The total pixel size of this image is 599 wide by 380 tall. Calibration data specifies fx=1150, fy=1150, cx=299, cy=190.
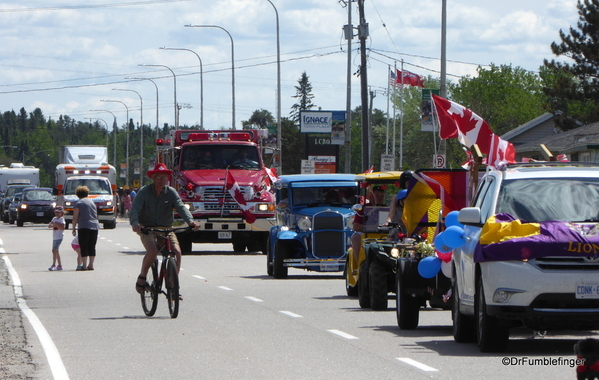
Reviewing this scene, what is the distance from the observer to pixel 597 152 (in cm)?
4197

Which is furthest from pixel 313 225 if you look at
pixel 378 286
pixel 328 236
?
pixel 378 286

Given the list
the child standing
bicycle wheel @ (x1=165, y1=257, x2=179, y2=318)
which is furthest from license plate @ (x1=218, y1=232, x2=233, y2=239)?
bicycle wheel @ (x1=165, y1=257, x2=179, y2=318)

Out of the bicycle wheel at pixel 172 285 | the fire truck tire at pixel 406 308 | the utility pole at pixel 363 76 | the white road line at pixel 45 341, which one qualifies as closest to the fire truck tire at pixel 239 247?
the utility pole at pixel 363 76

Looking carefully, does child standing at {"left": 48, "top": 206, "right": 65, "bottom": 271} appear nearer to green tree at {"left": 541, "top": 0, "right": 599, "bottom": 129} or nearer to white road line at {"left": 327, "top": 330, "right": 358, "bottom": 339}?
white road line at {"left": 327, "top": 330, "right": 358, "bottom": 339}

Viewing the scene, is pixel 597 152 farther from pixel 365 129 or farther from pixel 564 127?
pixel 564 127

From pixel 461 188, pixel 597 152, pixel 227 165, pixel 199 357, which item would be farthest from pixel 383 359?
pixel 597 152

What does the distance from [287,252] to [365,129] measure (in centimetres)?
1997

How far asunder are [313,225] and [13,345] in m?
10.0

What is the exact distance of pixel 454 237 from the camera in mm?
10914

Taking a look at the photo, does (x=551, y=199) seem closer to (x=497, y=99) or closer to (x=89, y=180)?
(x=89, y=180)

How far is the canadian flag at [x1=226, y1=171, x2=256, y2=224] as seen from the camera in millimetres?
28703

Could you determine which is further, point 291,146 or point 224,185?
point 291,146

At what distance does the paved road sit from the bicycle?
200mm

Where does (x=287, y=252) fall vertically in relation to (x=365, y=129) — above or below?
below
